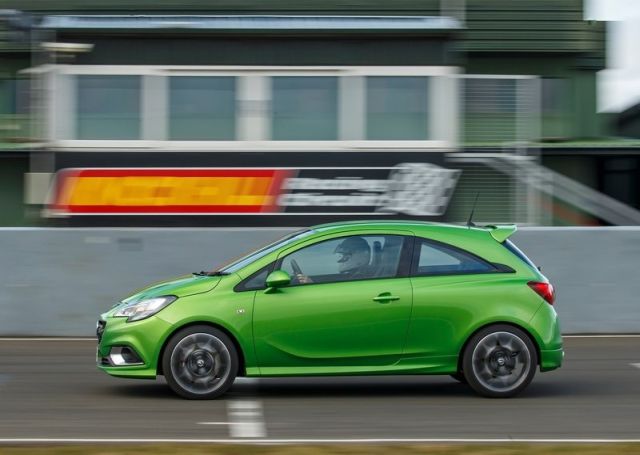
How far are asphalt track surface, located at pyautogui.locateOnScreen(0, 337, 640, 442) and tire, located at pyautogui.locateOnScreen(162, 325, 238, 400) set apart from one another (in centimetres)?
13

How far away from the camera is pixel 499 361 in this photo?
10555mm

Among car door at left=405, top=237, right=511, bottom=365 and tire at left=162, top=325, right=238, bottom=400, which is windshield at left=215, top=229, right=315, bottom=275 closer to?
tire at left=162, top=325, right=238, bottom=400

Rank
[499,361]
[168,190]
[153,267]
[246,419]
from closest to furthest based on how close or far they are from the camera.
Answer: [246,419], [499,361], [153,267], [168,190]

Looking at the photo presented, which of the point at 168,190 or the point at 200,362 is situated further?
the point at 168,190

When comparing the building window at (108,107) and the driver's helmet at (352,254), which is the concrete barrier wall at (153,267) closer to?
the building window at (108,107)

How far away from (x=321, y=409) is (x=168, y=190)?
30.7 ft

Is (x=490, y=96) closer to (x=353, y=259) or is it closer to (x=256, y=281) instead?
(x=353, y=259)

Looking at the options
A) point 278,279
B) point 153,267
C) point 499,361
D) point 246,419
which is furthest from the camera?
point 153,267

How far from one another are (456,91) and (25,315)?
7.48 meters

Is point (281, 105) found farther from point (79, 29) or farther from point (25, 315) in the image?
point (25, 315)

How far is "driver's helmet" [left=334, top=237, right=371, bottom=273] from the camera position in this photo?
10602 millimetres

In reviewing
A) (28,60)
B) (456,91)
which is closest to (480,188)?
(456,91)

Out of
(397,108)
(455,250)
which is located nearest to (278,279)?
(455,250)

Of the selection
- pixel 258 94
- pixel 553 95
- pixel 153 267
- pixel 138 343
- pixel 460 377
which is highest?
pixel 553 95
